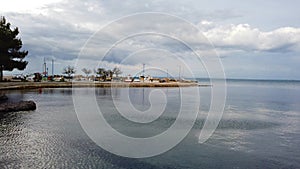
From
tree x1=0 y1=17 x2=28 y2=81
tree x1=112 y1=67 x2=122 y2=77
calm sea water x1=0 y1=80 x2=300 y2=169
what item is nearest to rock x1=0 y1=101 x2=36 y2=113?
calm sea water x1=0 y1=80 x2=300 y2=169

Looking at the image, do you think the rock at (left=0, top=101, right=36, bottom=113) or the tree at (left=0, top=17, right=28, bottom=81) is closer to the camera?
the rock at (left=0, top=101, right=36, bottom=113)

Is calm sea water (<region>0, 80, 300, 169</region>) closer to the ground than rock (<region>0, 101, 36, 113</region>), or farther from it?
closer to the ground

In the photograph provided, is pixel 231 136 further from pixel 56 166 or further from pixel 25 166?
pixel 25 166

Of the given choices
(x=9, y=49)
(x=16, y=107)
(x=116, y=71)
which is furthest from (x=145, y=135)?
(x=116, y=71)

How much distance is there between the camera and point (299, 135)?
19688 millimetres

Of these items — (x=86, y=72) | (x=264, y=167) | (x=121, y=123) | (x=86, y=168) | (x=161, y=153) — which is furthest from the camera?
(x=86, y=72)

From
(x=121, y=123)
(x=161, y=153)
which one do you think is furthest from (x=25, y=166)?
(x=121, y=123)

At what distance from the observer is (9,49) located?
4866cm

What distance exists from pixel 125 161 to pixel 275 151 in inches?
343

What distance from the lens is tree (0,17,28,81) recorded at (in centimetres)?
4588

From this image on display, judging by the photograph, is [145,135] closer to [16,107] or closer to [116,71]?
[16,107]

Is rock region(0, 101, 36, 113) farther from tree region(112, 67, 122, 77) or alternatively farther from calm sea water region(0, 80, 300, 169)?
tree region(112, 67, 122, 77)

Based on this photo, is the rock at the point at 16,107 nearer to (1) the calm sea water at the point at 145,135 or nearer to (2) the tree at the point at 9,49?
(1) the calm sea water at the point at 145,135

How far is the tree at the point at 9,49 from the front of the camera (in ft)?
151
